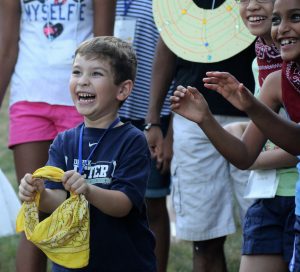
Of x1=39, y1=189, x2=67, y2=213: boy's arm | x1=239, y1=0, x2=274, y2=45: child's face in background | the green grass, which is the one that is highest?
x1=239, y1=0, x2=274, y2=45: child's face in background

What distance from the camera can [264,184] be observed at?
4621mm

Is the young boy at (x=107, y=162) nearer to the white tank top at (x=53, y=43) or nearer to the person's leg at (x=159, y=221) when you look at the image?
the white tank top at (x=53, y=43)

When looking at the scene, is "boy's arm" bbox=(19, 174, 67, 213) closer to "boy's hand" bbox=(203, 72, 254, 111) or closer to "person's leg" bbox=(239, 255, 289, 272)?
"boy's hand" bbox=(203, 72, 254, 111)

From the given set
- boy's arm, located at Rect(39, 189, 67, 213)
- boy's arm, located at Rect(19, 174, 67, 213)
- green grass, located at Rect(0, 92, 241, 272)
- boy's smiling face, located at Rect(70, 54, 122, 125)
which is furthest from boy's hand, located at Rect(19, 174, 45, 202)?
green grass, located at Rect(0, 92, 241, 272)

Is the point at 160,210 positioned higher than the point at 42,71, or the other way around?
the point at 42,71

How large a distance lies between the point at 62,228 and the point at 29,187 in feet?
0.66

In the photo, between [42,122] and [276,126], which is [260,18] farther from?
[42,122]

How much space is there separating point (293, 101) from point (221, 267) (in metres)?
1.70

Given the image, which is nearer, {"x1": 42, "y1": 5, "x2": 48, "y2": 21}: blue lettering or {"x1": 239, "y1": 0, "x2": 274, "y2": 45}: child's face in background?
{"x1": 239, "y1": 0, "x2": 274, "y2": 45}: child's face in background

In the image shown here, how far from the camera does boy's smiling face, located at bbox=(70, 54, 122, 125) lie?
4.17 meters

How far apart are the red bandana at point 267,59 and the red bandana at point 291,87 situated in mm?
363

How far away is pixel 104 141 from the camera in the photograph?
416 centimetres

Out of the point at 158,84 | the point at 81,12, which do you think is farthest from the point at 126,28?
the point at 81,12

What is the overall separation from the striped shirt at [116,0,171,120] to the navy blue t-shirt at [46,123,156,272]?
1.60 m
